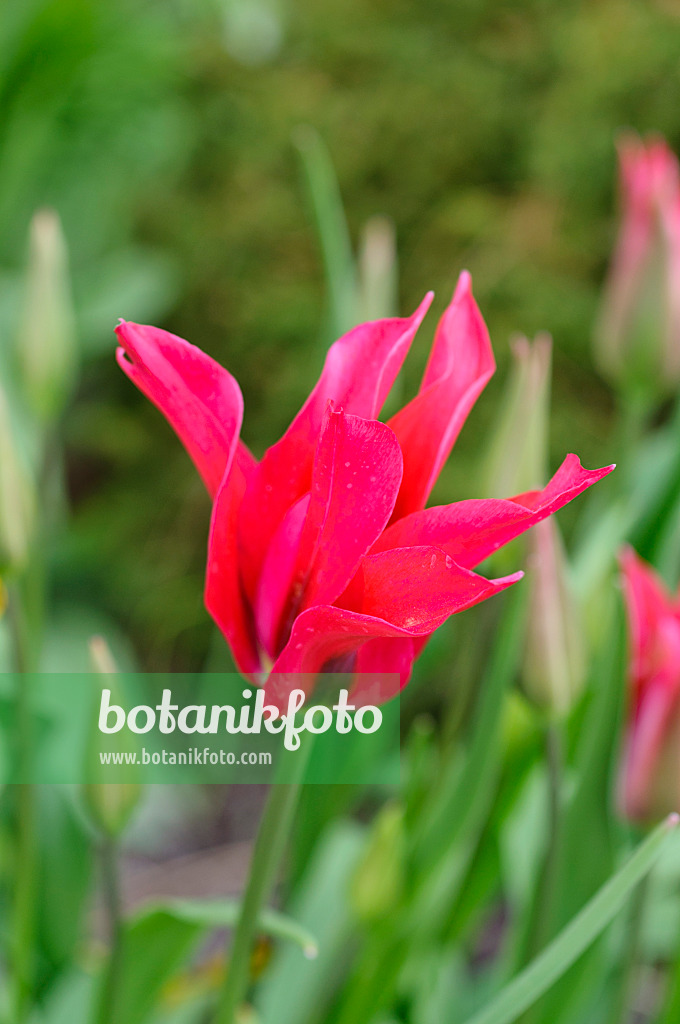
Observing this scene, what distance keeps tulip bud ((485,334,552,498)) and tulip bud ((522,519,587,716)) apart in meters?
0.03

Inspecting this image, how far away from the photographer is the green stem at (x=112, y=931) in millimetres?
222

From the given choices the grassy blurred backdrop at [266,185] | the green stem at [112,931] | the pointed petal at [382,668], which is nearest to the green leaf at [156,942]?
the green stem at [112,931]

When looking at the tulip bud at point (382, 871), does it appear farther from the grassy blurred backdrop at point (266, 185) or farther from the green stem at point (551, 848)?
the grassy blurred backdrop at point (266, 185)

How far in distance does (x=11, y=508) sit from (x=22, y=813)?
0.27ft

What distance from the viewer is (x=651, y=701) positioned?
0.24m

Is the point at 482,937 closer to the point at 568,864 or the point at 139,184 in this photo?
the point at 568,864

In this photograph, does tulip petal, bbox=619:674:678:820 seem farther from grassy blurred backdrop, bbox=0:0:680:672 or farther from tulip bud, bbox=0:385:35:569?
grassy blurred backdrop, bbox=0:0:680:672

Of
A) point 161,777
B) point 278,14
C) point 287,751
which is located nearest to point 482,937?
point 161,777

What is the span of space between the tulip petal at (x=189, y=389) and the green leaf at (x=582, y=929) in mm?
97

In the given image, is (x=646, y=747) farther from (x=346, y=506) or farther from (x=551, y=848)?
(x=346, y=506)

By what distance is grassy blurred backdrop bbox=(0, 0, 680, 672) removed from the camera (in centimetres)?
83

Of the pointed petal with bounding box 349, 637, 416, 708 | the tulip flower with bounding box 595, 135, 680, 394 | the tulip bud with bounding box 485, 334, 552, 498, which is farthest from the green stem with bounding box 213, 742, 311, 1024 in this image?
the tulip flower with bounding box 595, 135, 680, 394

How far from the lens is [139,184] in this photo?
109 cm

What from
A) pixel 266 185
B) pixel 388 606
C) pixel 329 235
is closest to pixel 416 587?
pixel 388 606
